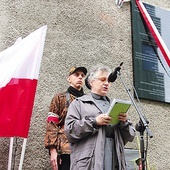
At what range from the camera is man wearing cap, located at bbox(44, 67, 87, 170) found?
9.47ft

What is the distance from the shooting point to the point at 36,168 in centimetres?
337

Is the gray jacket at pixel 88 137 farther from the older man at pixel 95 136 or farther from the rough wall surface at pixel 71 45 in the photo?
the rough wall surface at pixel 71 45

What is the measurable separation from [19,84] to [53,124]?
1.55ft

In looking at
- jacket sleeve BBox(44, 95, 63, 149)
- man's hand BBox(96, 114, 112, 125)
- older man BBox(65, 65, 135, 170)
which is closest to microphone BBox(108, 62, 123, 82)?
older man BBox(65, 65, 135, 170)

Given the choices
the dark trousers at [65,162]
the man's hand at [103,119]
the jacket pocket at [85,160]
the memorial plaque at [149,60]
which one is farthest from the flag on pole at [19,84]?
the memorial plaque at [149,60]

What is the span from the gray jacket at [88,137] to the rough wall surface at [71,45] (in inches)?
41.7

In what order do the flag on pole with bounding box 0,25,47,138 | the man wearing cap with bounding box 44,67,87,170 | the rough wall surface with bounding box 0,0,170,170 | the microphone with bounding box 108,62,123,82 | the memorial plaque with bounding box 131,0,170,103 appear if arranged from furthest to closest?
the memorial plaque with bounding box 131,0,170,103 < the rough wall surface with bounding box 0,0,170,170 < the man wearing cap with bounding box 44,67,87,170 < the flag on pole with bounding box 0,25,47,138 < the microphone with bounding box 108,62,123,82

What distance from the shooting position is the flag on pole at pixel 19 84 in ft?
9.13

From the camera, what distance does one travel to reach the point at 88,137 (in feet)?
8.10

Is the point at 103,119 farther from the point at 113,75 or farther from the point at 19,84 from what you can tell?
the point at 19,84

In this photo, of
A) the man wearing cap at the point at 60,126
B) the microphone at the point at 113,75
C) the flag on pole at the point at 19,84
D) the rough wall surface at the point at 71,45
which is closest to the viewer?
the microphone at the point at 113,75

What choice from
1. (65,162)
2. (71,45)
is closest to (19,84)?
(65,162)

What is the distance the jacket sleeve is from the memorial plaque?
5.28 feet

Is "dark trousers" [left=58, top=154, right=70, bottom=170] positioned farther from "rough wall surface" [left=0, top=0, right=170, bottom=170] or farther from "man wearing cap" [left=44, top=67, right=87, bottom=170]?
"rough wall surface" [left=0, top=0, right=170, bottom=170]
